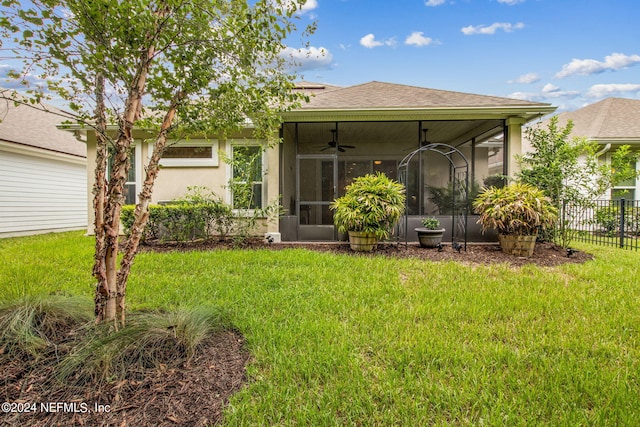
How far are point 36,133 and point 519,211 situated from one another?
14.9 metres

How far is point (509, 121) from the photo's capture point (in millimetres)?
6984

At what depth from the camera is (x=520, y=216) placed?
226 inches

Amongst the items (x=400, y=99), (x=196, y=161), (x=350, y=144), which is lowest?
(x=196, y=161)

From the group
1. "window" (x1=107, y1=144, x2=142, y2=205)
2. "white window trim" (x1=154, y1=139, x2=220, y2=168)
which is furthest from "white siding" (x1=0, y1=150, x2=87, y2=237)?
"white window trim" (x1=154, y1=139, x2=220, y2=168)

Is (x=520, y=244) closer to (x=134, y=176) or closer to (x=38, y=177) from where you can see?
(x=134, y=176)

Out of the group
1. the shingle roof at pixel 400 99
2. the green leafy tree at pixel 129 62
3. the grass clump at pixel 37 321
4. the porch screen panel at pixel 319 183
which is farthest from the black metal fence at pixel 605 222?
the grass clump at pixel 37 321

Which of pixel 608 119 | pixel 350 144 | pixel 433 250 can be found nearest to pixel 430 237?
pixel 433 250

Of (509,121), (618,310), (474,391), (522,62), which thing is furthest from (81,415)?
→ (522,62)

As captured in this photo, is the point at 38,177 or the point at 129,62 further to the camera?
the point at 38,177

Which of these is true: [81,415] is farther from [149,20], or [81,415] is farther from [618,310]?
[618,310]

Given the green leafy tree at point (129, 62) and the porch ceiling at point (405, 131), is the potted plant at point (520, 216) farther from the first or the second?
the green leafy tree at point (129, 62)

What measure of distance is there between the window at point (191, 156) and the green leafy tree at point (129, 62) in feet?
17.9

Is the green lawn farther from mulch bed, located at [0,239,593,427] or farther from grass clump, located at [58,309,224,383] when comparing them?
grass clump, located at [58,309,224,383]

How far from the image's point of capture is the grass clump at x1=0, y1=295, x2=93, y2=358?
2.10 meters
